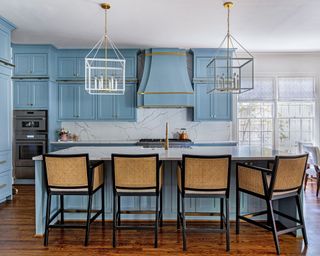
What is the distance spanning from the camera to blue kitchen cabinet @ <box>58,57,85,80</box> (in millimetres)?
5375

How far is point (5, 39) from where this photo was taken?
158 inches

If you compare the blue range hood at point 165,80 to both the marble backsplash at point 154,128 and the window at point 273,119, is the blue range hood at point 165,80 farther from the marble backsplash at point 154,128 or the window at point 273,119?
the window at point 273,119

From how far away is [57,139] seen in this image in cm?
541

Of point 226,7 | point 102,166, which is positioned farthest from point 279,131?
point 102,166

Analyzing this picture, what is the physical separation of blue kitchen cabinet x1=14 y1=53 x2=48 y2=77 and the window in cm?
425

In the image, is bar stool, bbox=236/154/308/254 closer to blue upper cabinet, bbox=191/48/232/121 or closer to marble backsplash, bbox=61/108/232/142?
blue upper cabinet, bbox=191/48/232/121

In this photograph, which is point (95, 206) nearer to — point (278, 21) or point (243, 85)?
point (278, 21)

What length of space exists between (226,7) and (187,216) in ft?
9.06

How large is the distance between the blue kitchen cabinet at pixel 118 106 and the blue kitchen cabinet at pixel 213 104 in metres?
1.37

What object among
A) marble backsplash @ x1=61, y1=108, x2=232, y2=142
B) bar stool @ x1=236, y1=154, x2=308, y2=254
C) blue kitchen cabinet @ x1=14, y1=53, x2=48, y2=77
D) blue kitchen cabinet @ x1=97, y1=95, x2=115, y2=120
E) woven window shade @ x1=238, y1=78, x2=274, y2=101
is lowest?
bar stool @ x1=236, y1=154, x2=308, y2=254

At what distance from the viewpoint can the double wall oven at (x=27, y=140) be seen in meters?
5.05

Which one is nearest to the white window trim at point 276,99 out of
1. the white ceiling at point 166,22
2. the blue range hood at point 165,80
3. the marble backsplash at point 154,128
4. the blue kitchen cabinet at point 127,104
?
the marble backsplash at point 154,128

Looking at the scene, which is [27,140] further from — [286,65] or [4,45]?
[286,65]

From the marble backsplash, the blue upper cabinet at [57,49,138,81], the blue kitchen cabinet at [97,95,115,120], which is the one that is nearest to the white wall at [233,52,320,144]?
the marble backsplash
